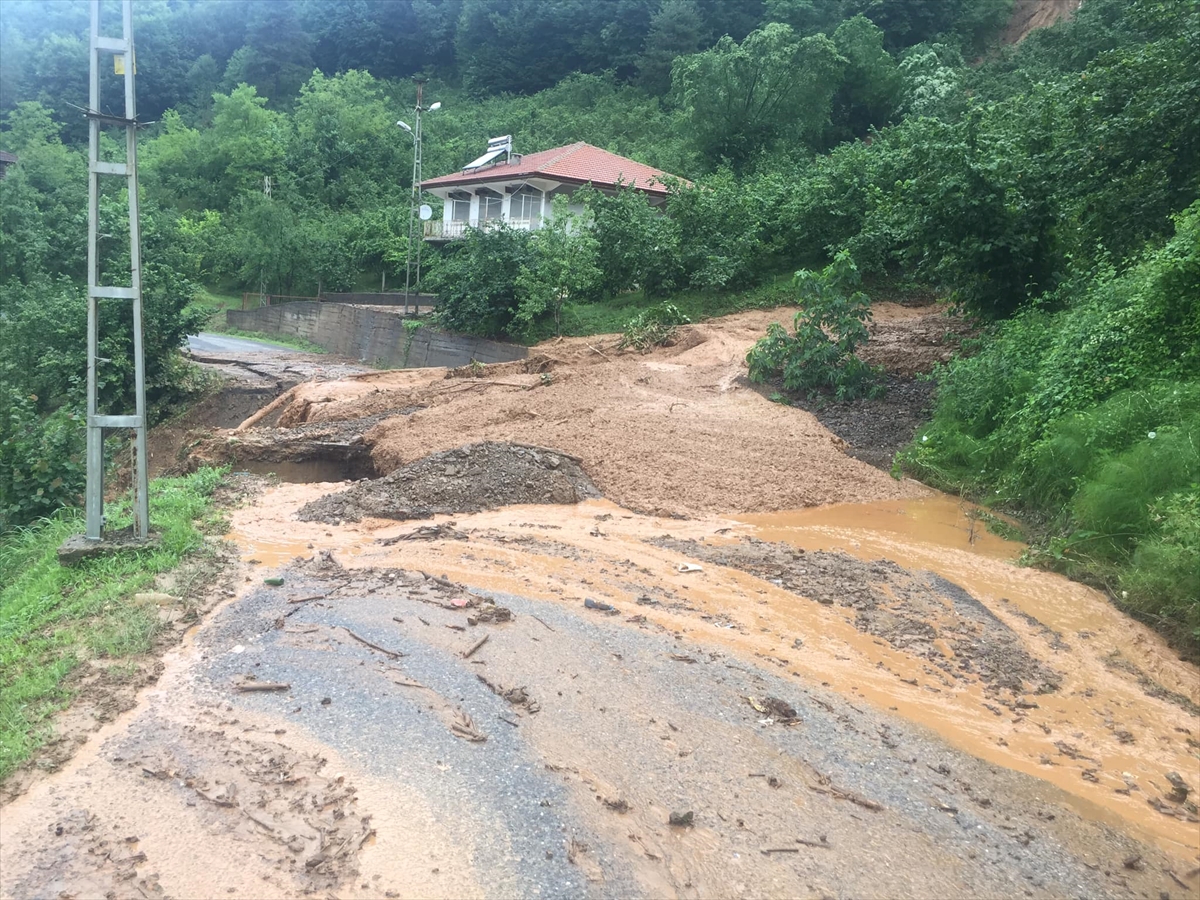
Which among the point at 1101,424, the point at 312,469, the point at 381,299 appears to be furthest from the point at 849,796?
the point at 381,299

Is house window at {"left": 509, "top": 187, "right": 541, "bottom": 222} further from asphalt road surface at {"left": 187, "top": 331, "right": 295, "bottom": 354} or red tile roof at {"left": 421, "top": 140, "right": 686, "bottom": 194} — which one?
asphalt road surface at {"left": 187, "top": 331, "right": 295, "bottom": 354}

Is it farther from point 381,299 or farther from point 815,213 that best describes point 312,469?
point 381,299

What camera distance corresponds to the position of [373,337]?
26422 millimetres

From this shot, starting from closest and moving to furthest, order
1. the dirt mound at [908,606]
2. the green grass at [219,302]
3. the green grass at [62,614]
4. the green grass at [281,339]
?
the green grass at [62,614] → the dirt mound at [908,606] → the green grass at [281,339] → the green grass at [219,302]

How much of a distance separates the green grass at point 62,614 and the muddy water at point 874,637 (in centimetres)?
79

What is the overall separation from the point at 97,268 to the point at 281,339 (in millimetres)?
26361

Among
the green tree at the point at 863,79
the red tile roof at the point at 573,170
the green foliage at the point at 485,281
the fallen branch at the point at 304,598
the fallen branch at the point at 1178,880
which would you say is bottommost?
the fallen branch at the point at 1178,880

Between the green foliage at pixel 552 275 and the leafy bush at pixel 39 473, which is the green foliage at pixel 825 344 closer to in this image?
the green foliage at pixel 552 275

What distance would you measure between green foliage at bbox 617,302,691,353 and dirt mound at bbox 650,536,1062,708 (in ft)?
37.6

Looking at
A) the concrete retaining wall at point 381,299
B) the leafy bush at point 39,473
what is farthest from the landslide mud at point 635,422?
the concrete retaining wall at point 381,299

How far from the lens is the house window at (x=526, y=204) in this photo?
31859 millimetres

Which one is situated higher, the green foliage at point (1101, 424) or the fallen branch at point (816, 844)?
the green foliage at point (1101, 424)

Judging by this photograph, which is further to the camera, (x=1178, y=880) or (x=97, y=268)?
(x=97, y=268)

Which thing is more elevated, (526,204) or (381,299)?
(526,204)
